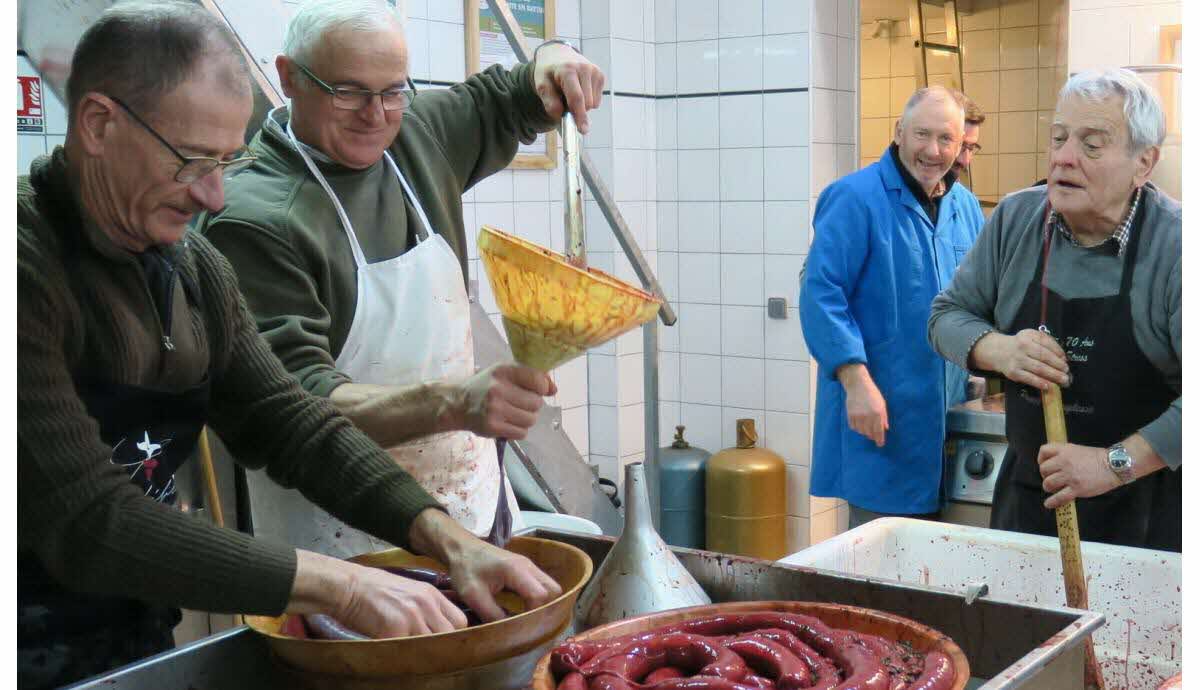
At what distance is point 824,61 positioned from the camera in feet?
16.6

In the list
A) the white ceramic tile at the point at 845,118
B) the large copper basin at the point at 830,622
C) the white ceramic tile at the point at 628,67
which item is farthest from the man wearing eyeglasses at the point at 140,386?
the white ceramic tile at the point at 845,118

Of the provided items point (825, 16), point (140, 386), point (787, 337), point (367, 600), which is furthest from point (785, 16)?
point (367, 600)

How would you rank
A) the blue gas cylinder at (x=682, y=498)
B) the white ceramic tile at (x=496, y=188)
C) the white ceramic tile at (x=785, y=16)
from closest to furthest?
the white ceramic tile at (x=496, y=188) → the white ceramic tile at (x=785, y=16) → the blue gas cylinder at (x=682, y=498)

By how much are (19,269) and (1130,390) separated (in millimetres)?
2021

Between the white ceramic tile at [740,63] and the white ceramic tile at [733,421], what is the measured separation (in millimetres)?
1424

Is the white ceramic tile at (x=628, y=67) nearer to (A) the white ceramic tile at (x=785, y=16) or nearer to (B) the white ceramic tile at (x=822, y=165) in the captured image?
(A) the white ceramic tile at (x=785, y=16)

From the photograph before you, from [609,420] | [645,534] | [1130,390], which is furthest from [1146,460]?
[609,420]

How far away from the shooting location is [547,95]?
2268 mm

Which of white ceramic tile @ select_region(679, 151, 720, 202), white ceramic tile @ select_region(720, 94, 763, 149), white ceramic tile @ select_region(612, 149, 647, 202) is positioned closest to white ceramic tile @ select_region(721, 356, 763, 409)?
white ceramic tile @ select_region(679, 151, 720, 202)

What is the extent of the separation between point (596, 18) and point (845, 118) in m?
1.18

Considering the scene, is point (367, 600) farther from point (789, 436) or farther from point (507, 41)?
point (789, 436)

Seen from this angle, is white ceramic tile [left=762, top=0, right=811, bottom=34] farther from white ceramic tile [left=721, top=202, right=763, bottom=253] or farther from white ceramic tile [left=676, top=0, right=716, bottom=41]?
white ceramic tile [left=721, top=202, right=763, bottom=253]

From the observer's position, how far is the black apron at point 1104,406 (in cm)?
237

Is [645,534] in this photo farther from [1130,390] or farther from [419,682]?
[1130,390]
